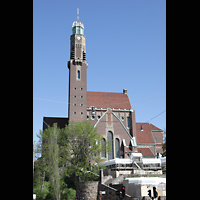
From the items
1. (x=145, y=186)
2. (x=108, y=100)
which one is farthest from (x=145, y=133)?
(x=145, y=186)

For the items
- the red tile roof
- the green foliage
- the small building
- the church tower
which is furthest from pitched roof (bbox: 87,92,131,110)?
the small building

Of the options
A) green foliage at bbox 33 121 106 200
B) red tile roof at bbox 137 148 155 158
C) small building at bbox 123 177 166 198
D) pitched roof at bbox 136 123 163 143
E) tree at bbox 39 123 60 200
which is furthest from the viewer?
pitched roof at bbox 136 123 163 143

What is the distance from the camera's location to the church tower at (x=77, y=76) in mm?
67000

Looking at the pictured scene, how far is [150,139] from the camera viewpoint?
76750mm

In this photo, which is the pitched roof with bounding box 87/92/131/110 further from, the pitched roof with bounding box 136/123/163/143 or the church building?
the pitched roof with bounding box 136/123/163/143

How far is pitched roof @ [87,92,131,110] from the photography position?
74688 mm

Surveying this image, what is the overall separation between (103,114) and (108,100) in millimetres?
7671

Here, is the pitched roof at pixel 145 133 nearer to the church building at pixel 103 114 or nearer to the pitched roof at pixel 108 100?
the church building at pixel 103 114

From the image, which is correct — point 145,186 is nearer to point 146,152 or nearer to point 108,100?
point 146,152

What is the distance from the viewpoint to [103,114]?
7075 cm

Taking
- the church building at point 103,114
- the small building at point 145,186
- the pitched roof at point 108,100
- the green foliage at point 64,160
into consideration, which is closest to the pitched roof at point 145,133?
the church building at point 103,114
